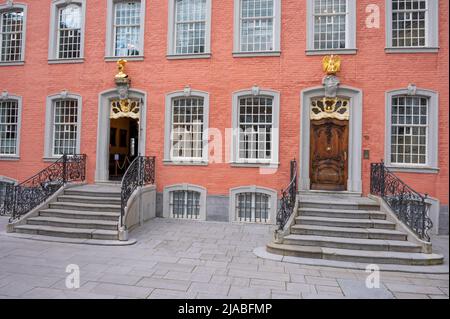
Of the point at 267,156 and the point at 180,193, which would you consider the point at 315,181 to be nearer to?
the point at 267,156

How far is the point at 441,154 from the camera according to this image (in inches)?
378

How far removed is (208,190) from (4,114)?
30.5 feet

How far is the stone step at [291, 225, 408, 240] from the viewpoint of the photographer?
736cm

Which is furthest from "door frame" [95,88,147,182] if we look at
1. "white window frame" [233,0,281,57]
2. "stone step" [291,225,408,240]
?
"stone step" [291,225,408,240]

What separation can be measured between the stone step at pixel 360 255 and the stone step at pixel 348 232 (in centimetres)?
59

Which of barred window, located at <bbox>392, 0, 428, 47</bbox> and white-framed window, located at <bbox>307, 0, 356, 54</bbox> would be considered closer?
barred window, located at <bbox>392, 0, 428, 47</bbox>

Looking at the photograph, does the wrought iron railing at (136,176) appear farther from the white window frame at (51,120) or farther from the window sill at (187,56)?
the window sill at (187,56)

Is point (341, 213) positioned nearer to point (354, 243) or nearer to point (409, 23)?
point (354, 243)

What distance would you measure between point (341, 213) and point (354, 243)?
1361mm

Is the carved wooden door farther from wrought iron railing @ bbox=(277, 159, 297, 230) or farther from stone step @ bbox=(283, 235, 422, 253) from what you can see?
stone step @ bbox=(283, 235, 422, 253)

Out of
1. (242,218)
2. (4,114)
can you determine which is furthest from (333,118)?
(4,114)

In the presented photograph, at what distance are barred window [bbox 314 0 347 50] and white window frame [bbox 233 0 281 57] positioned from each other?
1284 mm

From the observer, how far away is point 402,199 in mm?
8102

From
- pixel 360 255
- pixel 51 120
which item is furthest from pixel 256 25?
pixel 51 120
